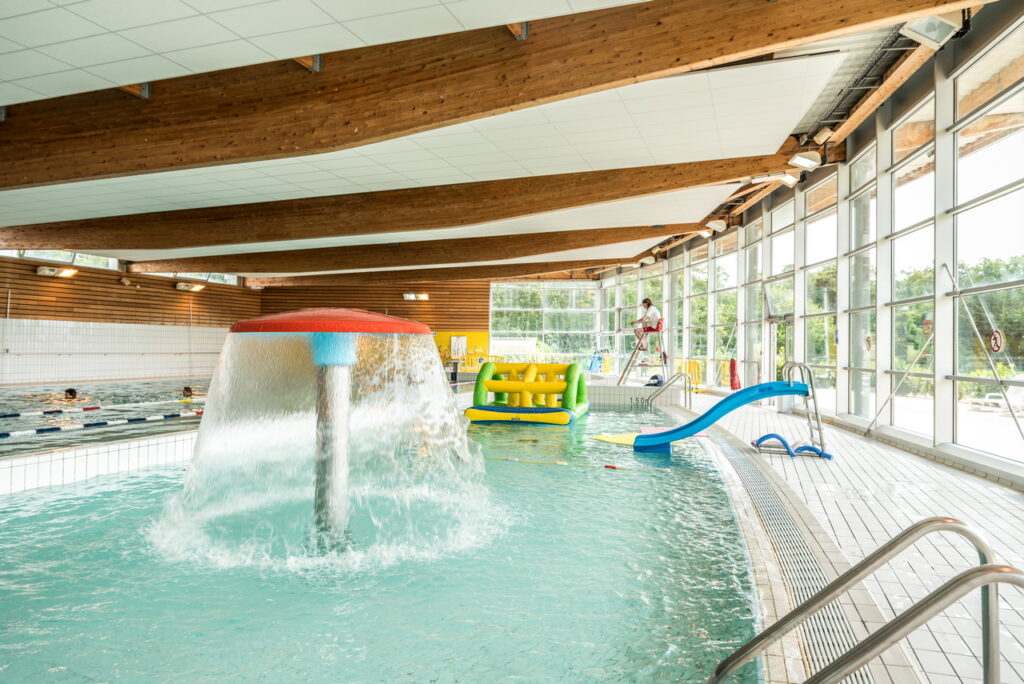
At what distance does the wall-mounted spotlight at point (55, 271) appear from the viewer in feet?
43.6

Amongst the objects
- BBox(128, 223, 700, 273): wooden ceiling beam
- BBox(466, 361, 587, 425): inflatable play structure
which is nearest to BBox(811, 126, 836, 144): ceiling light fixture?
BBox(128, 223, 700, 273): wooden ceiling beam

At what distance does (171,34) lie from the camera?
4230 millimetres

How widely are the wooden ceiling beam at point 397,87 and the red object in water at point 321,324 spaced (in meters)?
2.73

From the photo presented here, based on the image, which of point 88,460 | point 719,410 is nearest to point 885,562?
point 719,410

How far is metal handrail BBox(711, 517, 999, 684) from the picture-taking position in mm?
1383

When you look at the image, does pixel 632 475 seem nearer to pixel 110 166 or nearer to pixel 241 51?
pixel 241 51

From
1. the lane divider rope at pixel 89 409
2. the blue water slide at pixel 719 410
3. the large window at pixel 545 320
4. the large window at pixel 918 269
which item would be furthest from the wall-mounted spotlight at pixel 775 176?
the large window at pixel 545 320

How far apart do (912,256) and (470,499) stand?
604 cm

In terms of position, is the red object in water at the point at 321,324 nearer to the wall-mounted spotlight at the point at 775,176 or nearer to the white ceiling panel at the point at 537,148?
A: the white ceiling panel at the point at 537,148

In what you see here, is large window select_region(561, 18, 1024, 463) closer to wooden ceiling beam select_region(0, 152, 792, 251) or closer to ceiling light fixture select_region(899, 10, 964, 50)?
ceiling light fixture select_region(899, 10, 964, 50)

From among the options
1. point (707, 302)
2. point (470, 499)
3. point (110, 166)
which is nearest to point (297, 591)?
point (470, 499)

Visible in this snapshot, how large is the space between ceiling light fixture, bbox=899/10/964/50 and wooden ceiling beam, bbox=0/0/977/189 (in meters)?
0.99

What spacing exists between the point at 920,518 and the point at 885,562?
9.08 ft

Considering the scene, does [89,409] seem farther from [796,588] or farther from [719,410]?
[796,588]
